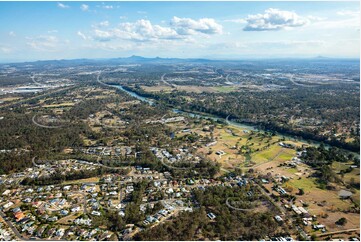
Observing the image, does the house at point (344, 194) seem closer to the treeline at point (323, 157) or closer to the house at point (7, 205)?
the treeline at point (323, 157)

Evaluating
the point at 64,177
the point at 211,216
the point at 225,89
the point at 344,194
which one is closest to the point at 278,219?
the point at 211,216

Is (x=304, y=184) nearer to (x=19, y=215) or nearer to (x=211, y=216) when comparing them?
(x=211, y=216)

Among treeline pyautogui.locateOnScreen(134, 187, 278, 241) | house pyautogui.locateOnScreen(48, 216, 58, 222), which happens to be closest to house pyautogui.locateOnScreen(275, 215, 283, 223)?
treeline pyautogui.locateOnScreen(134, 187, 278, 241)

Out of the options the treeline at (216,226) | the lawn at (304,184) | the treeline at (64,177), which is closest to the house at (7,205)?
the treeline at (64,177)

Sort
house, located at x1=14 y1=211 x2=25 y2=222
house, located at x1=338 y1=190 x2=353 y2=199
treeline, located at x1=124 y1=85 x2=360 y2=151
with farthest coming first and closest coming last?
1. treeline, located at x1=124 y1=85 x2=360 y2=151
2. house, located at x1=338 y1=190 x2=353 y2=199
3. house, located at x1=14 y1=211 x2=25 y2=222

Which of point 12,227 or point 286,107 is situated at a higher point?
point 286,107

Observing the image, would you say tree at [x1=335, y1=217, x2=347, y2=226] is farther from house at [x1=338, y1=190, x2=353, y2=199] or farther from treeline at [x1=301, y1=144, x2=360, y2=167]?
treeline at [x1=301, y1=144, x2=360, y2=167]

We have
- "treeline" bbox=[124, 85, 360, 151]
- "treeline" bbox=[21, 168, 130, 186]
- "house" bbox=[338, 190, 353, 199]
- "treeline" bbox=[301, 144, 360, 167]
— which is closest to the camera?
"house" bbox=[338, 190, 353, 199]

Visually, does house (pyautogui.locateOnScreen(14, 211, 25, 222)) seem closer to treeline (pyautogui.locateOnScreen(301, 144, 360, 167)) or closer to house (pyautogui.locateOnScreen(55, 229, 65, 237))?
house (pyautogui.locateOnScreen(55, 229, 65, 237))

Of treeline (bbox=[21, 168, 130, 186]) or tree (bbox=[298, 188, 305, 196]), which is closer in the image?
tree (bbox=[298, 188, 305, 196])

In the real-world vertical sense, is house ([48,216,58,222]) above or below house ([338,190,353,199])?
above

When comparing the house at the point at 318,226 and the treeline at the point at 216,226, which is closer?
the treeline at the point at 216,226

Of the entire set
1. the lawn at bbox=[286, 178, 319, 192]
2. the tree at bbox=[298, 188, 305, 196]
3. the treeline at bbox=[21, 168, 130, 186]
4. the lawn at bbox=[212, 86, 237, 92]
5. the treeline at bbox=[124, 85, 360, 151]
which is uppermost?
the lawn at bbox=[212, 86, 237, 92]
